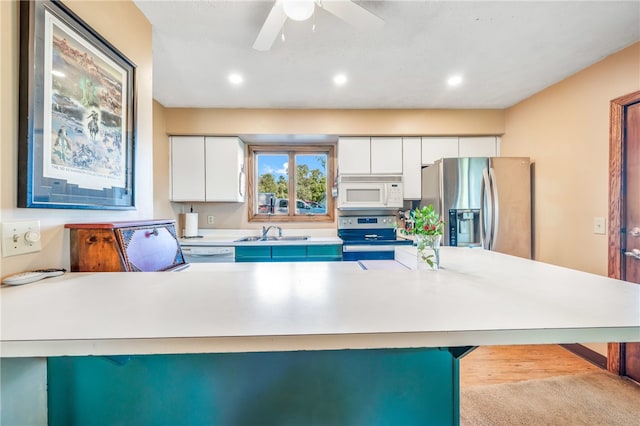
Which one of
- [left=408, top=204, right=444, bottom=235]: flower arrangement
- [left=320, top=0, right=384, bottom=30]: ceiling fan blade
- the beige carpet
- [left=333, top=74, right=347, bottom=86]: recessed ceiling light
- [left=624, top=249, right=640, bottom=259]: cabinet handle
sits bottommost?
the beige carpet

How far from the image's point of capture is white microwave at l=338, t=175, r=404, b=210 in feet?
10.5

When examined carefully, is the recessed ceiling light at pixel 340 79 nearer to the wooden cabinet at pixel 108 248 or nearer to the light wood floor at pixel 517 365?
the wooden cabinet at pixel 108 248

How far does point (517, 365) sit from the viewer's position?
85.8 inches

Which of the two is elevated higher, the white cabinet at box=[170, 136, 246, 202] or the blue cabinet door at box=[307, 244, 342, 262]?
the white cabinet at box=[170, 136, 246, 202]

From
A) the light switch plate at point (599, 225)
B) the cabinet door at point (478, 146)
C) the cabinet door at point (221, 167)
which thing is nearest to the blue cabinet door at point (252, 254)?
the cabinet door at point (221, 167)

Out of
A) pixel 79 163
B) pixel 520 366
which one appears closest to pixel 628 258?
pixel 520 366

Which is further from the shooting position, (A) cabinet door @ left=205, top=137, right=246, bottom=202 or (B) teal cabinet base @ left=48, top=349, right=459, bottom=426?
(A) cabinet door @ left=205, top=137, right=246, bottom=202

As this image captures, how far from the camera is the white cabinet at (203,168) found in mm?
3160

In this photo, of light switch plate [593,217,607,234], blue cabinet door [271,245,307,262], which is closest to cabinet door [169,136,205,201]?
blue cabinet door [271,245,307,262]

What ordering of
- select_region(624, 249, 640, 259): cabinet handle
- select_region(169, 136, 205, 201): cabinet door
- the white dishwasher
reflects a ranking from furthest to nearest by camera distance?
1. select_region(169, 136, 205, 201): cabinet door
2. the white dishwasher
3. select_region(624, 249, 640, 259): cabinet handle

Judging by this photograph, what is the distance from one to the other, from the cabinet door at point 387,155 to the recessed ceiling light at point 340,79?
0.88 m

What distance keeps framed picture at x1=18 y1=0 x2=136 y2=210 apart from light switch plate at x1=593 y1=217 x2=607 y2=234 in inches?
128

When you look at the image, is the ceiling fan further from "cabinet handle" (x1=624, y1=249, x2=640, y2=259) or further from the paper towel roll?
the paper towel roll

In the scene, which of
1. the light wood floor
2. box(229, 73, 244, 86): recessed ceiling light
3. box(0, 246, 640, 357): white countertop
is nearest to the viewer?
box(0, 246, 640, 357): white countertop
